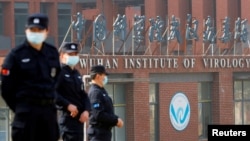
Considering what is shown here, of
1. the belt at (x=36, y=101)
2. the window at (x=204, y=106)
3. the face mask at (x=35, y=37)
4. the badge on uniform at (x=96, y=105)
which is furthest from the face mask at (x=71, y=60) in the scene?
the window at (x=204, y=106)

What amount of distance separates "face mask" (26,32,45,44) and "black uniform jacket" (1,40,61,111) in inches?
4.1

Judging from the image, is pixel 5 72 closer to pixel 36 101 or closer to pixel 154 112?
pixel 36 101

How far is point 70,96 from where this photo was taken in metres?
9.38

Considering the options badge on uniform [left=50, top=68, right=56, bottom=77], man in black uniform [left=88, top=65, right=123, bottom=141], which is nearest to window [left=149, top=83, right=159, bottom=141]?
man in black uniform [left=88, top=65, right=123, bottom=141]

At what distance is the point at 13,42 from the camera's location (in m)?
60.9

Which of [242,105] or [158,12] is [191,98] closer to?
[242,105]

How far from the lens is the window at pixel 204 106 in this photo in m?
35.5

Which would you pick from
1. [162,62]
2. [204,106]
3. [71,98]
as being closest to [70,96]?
[71,98]

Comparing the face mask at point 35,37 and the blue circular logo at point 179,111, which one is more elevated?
the face mask at point 35,37

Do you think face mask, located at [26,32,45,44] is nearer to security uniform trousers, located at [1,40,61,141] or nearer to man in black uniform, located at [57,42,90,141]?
security uniform trousers, located at [1,40,61,141]

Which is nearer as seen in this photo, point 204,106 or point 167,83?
point 167,83

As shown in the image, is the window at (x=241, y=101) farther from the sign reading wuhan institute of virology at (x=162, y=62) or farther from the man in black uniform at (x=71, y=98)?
the man in black uniform at (x=71, y=98)

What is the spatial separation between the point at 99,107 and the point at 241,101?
26.9 meters

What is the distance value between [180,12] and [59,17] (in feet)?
43.7
